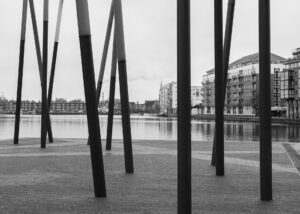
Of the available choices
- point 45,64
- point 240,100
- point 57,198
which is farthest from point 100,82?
point 240,100

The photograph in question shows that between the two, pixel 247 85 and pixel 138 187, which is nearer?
pixel 138 187

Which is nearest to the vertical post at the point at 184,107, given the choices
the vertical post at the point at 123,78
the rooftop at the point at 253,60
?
the vertical post at the point at 123,78

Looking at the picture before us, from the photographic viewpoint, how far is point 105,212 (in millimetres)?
5961

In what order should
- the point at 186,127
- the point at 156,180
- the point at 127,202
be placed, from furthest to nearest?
the point at 156,180, the point at 127,202, the point at 186,127

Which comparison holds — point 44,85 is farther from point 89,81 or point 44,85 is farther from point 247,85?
point 247,85

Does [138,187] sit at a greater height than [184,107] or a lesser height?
lesser

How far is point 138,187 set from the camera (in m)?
8.01

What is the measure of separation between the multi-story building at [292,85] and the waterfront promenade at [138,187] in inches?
3820

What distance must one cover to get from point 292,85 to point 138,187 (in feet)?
346

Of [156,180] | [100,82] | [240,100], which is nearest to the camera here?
[156,180]

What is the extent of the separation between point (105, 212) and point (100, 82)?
41.0ft

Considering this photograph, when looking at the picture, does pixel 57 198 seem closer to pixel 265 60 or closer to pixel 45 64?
pixel 265 60

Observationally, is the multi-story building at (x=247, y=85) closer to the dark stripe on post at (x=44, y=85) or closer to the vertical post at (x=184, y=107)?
the dark stripe on post at (x=44, y=85)

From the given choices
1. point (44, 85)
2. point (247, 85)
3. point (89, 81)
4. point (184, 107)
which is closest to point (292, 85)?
point (247, 85)
